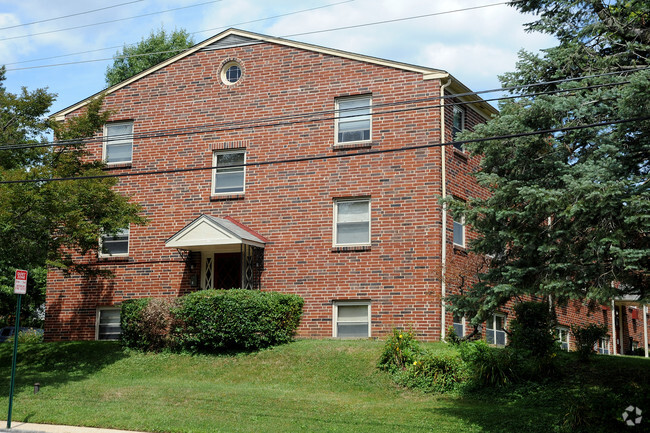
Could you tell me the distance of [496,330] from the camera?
75.3 feet

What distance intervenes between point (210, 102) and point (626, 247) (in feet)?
50.0

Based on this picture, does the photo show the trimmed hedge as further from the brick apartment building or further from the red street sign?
the red street sign

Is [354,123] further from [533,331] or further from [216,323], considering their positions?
[533,331]

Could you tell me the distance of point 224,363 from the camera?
18469 mm

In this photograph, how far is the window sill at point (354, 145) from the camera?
2141cm

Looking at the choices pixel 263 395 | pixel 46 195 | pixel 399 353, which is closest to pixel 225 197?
pixel 46 195

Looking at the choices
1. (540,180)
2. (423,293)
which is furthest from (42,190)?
(540,180)

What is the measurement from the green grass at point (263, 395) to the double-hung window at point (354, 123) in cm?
617

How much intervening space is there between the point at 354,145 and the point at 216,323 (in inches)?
255

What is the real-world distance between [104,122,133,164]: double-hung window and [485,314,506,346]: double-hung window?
1255 centimetres

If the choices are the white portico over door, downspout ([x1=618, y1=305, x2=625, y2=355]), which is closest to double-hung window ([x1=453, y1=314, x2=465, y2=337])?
the white portico over door

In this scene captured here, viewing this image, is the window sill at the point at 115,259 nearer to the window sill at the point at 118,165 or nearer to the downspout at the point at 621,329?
the window sill at the point at 118,165

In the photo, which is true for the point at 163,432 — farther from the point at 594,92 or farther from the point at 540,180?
the point at 594,92

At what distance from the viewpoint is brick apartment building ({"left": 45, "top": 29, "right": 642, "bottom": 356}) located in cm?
2059
